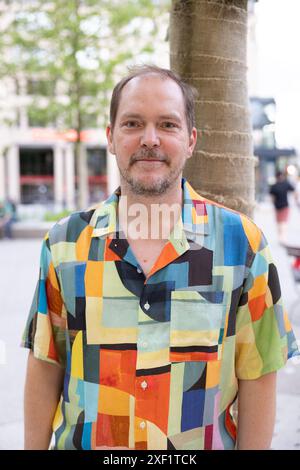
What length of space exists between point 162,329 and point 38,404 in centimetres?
51

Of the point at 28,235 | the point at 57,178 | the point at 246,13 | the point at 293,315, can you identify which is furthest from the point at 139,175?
the point at 57,178

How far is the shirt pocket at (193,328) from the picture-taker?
163cm

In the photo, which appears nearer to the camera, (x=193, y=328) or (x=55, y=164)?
(x=193, y=328)

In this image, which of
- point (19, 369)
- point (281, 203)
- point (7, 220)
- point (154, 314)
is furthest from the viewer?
point (7, 220)

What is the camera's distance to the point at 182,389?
5.34 feet

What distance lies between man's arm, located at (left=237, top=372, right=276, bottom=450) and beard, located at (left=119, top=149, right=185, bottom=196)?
0.68 metres

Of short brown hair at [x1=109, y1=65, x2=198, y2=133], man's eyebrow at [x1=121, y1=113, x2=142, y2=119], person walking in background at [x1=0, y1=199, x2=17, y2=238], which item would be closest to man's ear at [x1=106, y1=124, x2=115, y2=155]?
short brown hair at [x1=109, y1=65, x2=198, y2=133]

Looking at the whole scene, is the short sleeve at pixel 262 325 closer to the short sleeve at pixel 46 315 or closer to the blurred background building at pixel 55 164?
the short sleeve at pixel 46 315

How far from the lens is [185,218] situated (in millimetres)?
1759

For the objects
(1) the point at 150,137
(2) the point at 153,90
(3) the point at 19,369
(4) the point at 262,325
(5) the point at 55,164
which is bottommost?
(3) the point at 19,369

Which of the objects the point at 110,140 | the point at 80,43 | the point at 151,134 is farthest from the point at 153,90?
the point at 80,43

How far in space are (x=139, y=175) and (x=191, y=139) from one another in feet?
0.87

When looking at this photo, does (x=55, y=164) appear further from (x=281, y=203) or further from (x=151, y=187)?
(x=151, y=187)

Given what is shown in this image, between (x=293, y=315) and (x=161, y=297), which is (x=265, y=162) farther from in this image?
(x=161, y=297)
